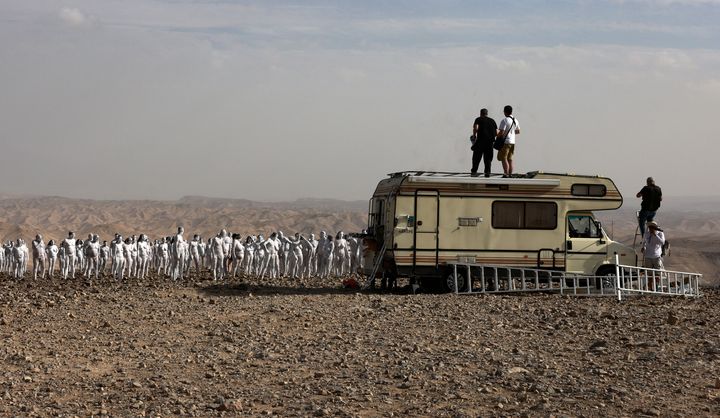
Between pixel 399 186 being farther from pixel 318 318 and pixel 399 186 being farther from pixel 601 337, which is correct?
pixel 601 337

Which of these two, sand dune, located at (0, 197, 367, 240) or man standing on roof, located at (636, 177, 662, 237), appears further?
sand dune, located at (0, 197, 367, 240)

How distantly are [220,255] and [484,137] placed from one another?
38.5 feet

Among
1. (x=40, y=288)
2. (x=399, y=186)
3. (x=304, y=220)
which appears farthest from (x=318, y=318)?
(x=304, y=220)

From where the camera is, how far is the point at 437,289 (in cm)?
2283

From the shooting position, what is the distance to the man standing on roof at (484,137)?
2262 cm

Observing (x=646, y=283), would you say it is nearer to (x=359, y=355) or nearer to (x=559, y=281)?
(x=559, y=281)

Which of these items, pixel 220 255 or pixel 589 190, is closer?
pixel 589 190

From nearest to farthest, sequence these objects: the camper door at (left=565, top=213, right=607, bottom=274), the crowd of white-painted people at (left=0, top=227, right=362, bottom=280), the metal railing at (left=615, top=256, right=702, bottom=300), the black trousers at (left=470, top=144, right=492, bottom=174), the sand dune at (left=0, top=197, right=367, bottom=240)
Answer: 1. the metal railing at (left=615, top=256, right=702, bottom=300)
2. the camper door at (left=565, top=213, right=607, bottom=274)
3. the black trousers at (left=470, top=144, right=492, bottom=174)
4. the crowd of white-painted people at (left=0, top=227, right=362, bottom=280)
5. the sand dune at (left=0, top=197, right=367, bottom=240)

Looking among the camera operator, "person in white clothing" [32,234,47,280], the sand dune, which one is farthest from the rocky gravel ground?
the sand dune

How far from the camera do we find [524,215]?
21.9 metres

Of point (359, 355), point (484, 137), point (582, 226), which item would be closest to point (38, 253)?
point (484, 137)

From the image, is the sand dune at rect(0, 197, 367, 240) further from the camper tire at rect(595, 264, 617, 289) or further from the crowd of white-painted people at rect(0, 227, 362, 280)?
the camper tire at rect(595, 264, 617, 289)

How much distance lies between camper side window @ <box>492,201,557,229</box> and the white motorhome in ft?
0.07

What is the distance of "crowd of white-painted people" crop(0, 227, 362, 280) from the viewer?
32.3 metres
